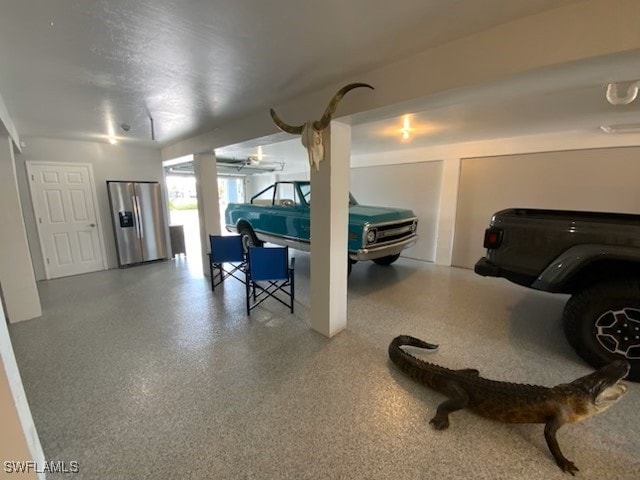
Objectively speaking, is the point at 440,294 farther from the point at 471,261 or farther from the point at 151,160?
the point at 151,160

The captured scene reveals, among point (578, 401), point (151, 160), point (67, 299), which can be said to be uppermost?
point (151, 160)

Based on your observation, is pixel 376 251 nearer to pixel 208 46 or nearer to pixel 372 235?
pixel 372 235

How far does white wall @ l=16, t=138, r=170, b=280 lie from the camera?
14.1 feet

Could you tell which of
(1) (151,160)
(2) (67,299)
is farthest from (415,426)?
(1) (151,160)

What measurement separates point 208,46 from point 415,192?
4.91 metres

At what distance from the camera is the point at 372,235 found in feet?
11.8

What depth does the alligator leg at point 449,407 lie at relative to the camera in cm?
→ 163

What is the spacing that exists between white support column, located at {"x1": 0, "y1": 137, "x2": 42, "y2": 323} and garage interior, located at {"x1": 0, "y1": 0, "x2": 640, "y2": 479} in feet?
0.05

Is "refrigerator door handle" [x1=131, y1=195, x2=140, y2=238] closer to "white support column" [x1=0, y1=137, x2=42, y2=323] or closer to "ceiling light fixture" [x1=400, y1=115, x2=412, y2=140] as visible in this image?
"white support column" [x1=0, y1=137, x2=42, y2=323]

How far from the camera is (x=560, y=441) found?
1.55m

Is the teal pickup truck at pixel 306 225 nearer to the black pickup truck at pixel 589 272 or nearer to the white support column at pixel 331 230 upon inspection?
the white support column at pixel 331 230

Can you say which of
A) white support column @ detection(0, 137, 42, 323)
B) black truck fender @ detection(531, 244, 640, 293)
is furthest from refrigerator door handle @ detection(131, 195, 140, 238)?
black truck fender @ detection(531, 244, 640, 293)

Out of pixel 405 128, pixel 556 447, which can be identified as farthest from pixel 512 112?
pixel 556 447

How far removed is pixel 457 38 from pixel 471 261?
174 inches
